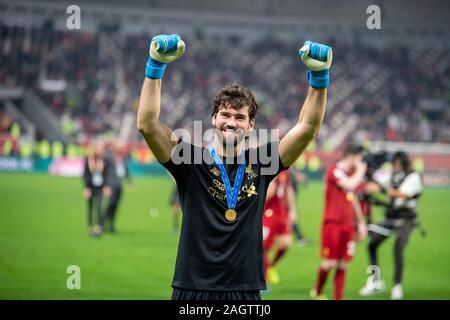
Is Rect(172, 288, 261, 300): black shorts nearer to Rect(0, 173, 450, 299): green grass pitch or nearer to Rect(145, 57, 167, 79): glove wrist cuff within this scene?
Rect(145, 57, 167, 79): glove wrist cuff

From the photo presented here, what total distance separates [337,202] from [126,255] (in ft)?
17.6

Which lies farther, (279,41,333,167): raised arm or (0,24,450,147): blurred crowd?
(0,24,450,147): blurred crowd

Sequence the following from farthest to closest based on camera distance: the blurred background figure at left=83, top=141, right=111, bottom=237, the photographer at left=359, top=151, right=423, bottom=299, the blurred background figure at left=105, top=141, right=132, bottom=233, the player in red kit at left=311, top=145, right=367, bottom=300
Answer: the blurred background figure at left=105, top=141, right=132, bottom=233, the blurred background figure at left=83, top=141, right=111, bottom=237, the photographer at left=359, top=151, right=423, bottom=299, the player in red kit at left=311, top=145, right=367, bottom=300

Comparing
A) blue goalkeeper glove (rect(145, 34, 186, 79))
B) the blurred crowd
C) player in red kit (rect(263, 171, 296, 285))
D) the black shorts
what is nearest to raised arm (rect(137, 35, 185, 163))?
blue goalkeeper glove (rect(145, 34, 186, 79))

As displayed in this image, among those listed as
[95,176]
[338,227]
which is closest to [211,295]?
[338,227]

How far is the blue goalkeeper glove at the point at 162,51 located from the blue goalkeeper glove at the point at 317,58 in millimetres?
722

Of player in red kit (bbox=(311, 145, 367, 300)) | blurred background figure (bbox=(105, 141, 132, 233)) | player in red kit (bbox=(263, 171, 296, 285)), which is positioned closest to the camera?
player in red kit (bbox=(311, 145, 367, 300))

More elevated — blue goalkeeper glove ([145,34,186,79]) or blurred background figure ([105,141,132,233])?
blue goalkeeper glove ([145,34,186,79])

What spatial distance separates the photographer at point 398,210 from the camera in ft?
36.4

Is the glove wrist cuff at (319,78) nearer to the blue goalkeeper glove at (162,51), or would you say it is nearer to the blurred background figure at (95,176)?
the blue goalkeeper glove at (162,51)

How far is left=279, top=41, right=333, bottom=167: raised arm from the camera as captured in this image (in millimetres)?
4250

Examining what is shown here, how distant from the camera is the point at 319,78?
436cm

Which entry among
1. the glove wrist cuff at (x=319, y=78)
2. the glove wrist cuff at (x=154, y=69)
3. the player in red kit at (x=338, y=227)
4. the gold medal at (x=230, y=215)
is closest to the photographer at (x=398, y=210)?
the player in red kit at (x=338, y=227)

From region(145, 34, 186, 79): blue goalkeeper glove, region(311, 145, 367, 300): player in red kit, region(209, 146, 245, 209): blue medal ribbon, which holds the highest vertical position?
region(145, 34, 186, 79): blue goalkeeper glove
